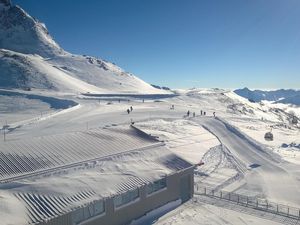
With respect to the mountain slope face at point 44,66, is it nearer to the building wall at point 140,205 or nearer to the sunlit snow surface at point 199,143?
the sunlit snow surface at point 199,143

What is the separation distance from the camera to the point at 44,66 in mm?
115438

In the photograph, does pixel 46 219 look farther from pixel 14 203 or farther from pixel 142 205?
pixel 142 205

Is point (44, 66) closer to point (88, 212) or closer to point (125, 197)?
point (125, 197)

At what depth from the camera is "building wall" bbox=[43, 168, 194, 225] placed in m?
18.8

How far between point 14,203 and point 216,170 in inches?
789

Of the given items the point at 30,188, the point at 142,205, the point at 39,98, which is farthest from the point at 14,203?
the point at 39,98

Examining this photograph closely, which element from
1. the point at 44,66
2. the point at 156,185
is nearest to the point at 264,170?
the point at 156,185

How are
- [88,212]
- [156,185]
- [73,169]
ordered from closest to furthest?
[88,212], [73,169], [156,185]

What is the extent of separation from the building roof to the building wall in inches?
23.6

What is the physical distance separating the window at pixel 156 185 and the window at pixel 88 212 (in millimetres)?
3530

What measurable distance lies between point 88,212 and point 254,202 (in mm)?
11674

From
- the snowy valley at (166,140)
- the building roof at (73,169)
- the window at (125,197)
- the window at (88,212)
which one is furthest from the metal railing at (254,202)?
the window at (88,212)

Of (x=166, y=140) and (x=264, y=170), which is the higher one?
(x=166, y=140)

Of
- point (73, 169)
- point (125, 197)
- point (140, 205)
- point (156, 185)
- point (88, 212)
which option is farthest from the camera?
point (156, 185)
